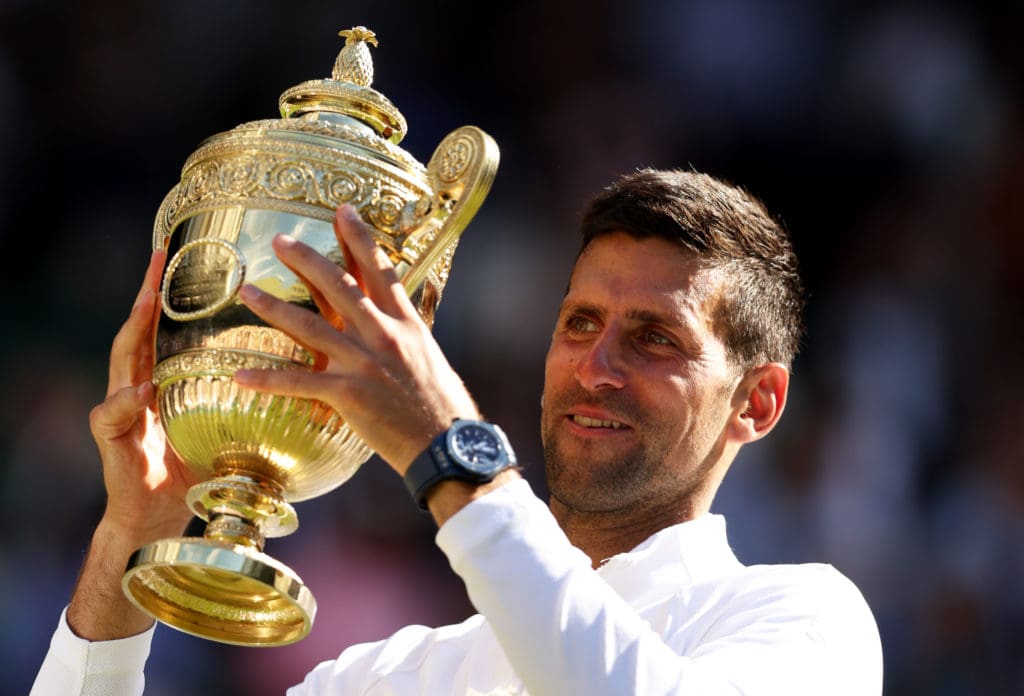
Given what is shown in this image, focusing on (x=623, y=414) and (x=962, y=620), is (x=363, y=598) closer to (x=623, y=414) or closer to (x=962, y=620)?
(x=962, y=620)

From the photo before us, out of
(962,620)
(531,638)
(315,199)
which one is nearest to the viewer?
(531,638)

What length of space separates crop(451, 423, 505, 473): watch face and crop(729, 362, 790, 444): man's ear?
1296mm

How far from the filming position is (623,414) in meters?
2.80

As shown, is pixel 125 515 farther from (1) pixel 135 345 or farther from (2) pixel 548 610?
(2) pixel 548 610

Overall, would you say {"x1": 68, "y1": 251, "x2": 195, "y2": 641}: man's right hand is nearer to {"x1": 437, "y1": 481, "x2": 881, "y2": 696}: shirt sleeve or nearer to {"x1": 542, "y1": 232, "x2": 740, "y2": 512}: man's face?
{"x1": 542, "y1": 232, "x2": 740, "y2": 512}: man's face

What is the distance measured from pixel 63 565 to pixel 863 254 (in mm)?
3928

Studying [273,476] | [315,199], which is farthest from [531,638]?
[315,199]

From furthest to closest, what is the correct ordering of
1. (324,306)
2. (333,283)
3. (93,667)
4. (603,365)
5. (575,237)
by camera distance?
(575,237) → (603,365) → (93,667) → (324,306) → (333,283)

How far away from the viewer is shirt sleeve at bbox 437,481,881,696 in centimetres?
179

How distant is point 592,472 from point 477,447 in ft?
3.10

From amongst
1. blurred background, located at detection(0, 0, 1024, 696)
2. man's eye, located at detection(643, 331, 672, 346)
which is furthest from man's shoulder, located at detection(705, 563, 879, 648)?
blurred background, located at detection(0, 0, 1024, 696)

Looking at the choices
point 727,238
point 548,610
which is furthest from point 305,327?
point 727,238

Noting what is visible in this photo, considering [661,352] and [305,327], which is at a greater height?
[661,352]

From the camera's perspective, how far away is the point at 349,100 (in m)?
2.33
